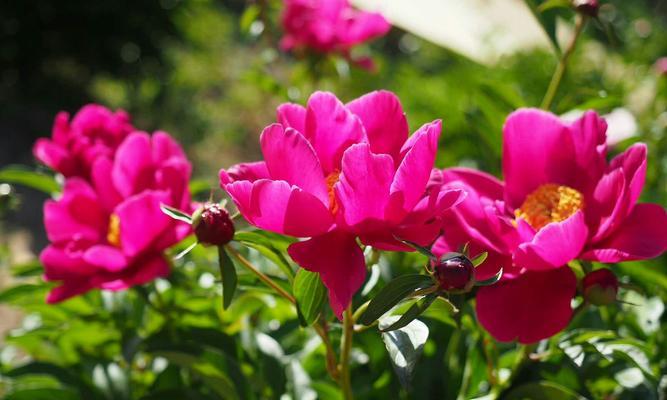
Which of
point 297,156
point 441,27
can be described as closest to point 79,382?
point 297,156

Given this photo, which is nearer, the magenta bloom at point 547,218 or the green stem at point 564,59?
the magenta bloom at point 547,218

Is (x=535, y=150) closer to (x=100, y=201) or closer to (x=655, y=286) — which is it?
(x=655, y=286)

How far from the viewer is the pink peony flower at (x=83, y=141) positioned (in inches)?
34.8

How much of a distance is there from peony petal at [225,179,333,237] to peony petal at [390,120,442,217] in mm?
49

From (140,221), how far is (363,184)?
317mm

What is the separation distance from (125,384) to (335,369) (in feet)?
1.02

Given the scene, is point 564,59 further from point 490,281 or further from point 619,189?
point 490,281

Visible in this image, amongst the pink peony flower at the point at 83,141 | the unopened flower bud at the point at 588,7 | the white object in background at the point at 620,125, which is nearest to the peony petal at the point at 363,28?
the white object in background at the point at 620,125

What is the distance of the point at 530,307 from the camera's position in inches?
22.7

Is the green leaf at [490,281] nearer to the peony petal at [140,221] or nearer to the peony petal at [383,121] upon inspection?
the peony petal at [383,121]

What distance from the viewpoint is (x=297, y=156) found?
20.5 inches

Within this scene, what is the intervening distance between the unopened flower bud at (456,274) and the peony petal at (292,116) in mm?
151

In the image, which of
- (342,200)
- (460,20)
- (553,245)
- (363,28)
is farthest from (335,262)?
(460,20)

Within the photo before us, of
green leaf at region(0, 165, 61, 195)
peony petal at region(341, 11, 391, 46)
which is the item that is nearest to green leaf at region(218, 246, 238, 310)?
green leaf at region(0, 165, 61, 195)
